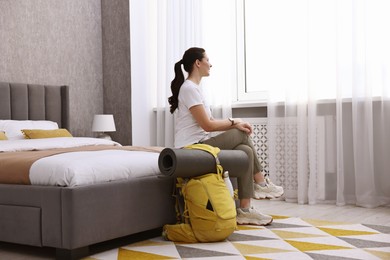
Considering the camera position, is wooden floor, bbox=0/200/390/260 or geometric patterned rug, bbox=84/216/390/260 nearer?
geometric patterned rug, bbox=84/216/390/260

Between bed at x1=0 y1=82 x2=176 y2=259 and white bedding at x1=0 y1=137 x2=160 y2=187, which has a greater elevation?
white bedding at x1=0 y1=137 x2=160 y2=187

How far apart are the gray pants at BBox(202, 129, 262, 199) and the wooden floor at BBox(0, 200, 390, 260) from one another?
2.27 feet

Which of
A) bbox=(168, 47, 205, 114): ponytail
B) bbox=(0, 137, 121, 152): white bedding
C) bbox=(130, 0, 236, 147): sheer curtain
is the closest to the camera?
bbox=(168, 47, 205, 114): ponytail

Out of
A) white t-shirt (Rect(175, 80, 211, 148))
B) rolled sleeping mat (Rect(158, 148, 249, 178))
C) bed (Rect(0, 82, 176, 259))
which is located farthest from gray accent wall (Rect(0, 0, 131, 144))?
rolled sleeping mat (Rect(158, 148, 249, 178))

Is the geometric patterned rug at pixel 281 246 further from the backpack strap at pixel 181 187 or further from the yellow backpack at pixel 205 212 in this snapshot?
the backpack strap at pixel 181 187

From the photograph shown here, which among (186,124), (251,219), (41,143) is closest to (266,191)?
(251,219)

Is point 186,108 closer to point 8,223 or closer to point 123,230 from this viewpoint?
point 123,230

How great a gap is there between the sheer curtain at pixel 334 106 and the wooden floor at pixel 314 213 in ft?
0.55

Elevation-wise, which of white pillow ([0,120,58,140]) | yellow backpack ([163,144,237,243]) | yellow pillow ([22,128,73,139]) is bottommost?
yellow backpack ([163,144,237,243])

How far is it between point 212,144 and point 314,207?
4.42 ft

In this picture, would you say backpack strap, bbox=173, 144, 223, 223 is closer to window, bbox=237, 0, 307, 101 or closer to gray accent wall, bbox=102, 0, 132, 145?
window, bbox=237, 0, 307, 101

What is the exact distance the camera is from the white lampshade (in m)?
5.41

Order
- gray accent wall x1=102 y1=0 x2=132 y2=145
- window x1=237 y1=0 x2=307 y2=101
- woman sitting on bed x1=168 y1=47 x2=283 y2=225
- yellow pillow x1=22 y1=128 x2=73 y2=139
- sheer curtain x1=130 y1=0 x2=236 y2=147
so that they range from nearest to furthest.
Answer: woman sitting on bed x1=168 y1=47 x2=283 y2=225 → yellow pillow x1=22 y1=128 x2=73 y2=139 → window x1=237 y1=0 x2=307 y2=101 → sheer curtain x1=130 y1=0 x2=236 y2=147 → gray accent wall x1=102 y1=0 x2=132 y2=145

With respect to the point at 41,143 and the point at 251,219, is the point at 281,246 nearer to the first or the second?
the point at 251,219
